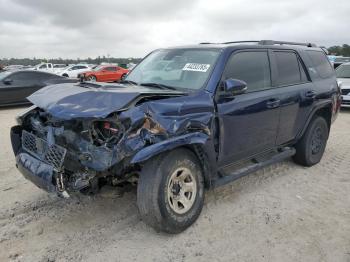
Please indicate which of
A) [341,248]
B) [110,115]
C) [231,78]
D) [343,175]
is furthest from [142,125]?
[343,175]

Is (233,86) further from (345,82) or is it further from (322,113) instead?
(345,82)

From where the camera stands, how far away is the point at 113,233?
3590mm

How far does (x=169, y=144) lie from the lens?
3.22m

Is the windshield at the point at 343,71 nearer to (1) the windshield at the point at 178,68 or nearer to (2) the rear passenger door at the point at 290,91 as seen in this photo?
(2) the rear passenger door at the point at 290,91

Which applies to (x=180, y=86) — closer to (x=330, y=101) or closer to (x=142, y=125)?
(x=142, y=125)

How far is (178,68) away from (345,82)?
32.9ft

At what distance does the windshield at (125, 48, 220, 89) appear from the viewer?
4.08 meters

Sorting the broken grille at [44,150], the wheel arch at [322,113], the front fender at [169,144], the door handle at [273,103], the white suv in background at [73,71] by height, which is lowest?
the white suv in background at [73,71]

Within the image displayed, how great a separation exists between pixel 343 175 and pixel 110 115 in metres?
3.88

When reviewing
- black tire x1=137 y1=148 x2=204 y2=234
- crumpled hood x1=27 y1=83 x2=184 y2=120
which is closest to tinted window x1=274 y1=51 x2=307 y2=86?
crumpled hood x1=27 y1=83 x2=184 y2=120

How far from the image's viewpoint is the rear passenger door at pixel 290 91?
15.9ft

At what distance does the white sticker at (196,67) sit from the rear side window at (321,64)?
246 cm

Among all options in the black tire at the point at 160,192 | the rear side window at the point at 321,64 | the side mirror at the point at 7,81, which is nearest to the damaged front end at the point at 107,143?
the black tire at the point at 160,192

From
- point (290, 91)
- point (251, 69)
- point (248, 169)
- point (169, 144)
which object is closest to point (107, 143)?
point (169, 144)
